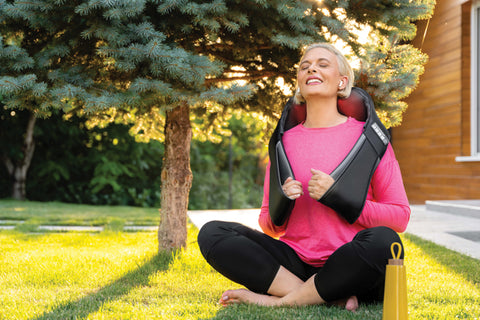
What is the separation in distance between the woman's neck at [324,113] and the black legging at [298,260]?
679 millimetres

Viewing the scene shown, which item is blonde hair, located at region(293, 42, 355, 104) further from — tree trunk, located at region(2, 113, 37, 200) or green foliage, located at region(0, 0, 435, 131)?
tree trunk, located at region(2, 113, 37, 200)

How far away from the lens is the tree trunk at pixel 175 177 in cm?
413

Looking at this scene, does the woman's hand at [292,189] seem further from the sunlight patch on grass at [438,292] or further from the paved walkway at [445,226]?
the paved walkway at [445,226]

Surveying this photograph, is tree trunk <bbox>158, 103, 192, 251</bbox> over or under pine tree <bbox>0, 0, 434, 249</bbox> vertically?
under

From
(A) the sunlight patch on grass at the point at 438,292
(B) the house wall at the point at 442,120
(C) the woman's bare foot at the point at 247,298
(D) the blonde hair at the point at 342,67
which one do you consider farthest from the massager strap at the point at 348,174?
(B) the house wall at the point at 442,120

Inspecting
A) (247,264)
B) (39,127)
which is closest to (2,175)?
(39,127)

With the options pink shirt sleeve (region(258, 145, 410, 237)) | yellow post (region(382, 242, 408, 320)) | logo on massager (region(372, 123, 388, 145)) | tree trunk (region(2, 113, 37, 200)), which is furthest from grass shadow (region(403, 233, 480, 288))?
tree trunk (region(2, 113, 37, 200))

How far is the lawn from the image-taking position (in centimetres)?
241

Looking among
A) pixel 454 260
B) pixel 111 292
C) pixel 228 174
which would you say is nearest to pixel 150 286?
pixel 111 292

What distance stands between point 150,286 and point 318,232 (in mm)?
1282

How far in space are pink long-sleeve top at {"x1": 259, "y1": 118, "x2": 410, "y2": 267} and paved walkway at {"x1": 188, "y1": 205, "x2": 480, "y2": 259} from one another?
2256 mm

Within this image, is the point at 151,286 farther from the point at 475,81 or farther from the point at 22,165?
the point at 22,165

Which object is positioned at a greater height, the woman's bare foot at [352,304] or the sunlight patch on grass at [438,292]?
the woman's bare foot at [352,304]

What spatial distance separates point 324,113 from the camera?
2723 mm
